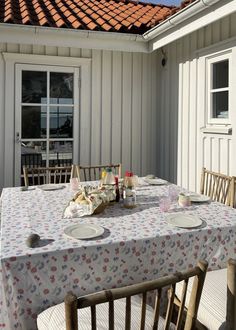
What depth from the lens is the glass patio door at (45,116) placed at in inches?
175

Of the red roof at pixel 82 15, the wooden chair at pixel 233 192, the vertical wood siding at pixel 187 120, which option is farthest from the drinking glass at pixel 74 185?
the red roof at pixel 82 15

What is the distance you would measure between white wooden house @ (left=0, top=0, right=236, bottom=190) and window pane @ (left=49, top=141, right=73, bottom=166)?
0.05 feet

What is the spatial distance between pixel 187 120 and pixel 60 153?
5.92ft

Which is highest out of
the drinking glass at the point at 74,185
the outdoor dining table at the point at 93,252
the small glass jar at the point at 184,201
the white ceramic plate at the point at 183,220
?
the drinking glass at the point at 74,185

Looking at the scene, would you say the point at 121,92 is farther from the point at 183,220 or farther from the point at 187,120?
the point at 183,220

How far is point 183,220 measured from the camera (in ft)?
6.50

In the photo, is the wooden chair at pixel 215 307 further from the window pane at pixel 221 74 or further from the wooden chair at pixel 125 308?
the window pane at pixel 221 74

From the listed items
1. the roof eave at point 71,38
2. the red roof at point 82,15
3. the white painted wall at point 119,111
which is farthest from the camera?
the white painted wall at point 119,111

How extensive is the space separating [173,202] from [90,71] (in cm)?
284

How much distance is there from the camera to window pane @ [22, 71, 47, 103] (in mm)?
4441

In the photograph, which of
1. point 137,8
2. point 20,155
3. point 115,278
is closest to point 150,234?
point 115,278

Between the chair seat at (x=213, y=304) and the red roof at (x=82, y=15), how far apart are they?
282cm

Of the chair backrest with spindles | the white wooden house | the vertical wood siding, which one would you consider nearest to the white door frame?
the white wooden house

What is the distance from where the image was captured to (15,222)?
6.46 ft
